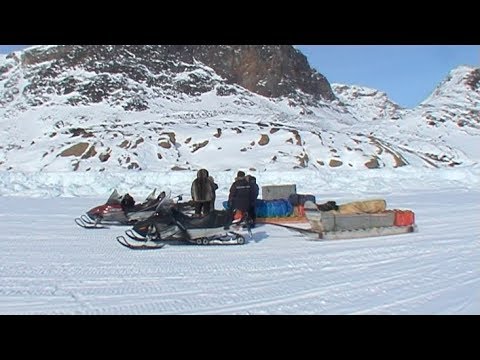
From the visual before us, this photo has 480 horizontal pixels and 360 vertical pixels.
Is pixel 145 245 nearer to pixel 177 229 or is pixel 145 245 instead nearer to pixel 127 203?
pixel 177 229

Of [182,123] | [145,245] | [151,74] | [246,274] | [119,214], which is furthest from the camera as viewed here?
[151,74]

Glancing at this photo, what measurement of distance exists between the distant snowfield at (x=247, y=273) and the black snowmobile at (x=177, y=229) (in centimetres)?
20

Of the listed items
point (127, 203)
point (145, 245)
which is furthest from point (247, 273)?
point (127, 203)

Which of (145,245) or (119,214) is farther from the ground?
(119,214)

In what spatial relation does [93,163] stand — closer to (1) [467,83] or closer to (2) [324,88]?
(2) [324,88]

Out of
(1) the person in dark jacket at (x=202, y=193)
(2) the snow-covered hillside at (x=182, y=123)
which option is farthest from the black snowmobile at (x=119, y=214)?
(2) the snow-covered hillside at (x=182, y=123)

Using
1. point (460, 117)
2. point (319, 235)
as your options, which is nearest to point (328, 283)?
point (319, 235)

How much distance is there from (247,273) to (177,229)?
6.71 feet

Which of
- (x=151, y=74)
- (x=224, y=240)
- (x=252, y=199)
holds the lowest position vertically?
(x=224, y=240)

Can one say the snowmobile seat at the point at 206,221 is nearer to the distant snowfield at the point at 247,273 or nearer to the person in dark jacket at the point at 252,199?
the distant snowfield at the point at 247,273

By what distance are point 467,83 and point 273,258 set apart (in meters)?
109

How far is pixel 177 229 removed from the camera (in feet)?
24.8

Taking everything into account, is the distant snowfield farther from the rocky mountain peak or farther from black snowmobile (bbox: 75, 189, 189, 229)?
the rocky mountain peak

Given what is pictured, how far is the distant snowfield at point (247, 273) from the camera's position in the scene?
4539mm
